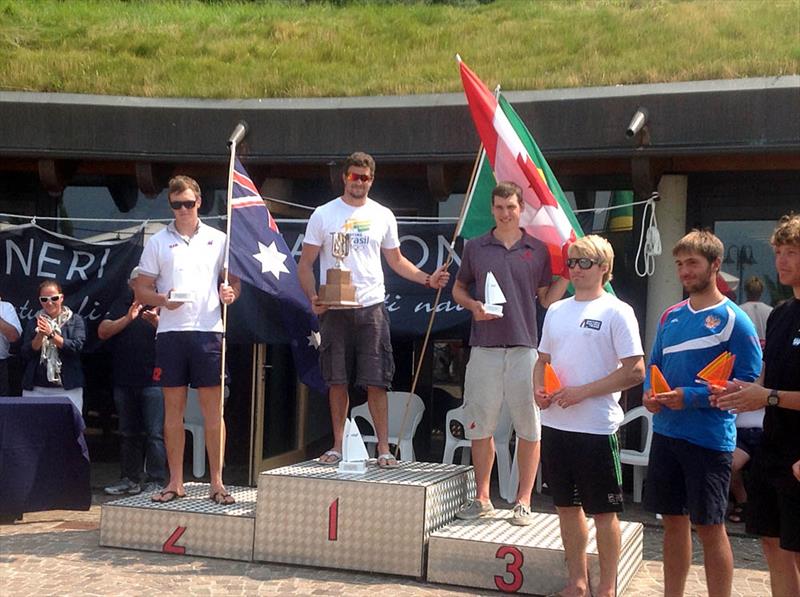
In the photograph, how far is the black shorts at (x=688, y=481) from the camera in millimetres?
4500

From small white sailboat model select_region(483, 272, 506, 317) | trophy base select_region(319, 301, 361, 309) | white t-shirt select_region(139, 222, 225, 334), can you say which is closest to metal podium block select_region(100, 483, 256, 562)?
white t-shirt select_region(139, 222, 225, 334)

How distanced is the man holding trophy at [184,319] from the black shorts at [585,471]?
2427 mm

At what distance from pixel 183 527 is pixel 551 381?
2.63m

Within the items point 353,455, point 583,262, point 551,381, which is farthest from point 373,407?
point 583,262

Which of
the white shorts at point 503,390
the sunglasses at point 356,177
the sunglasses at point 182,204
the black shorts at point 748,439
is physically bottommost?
the black shorts at point 748,439

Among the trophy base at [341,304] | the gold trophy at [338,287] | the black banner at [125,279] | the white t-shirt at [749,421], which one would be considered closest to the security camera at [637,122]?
the black banner at [125,279]

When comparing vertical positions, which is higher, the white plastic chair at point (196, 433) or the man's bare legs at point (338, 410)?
the man's bare legs at point (338, 410)

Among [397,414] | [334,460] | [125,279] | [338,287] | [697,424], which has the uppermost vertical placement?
[125,279]

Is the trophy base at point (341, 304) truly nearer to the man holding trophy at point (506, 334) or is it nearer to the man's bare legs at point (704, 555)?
the man holding trophy at point (506, 334)

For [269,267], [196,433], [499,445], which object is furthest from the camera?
[196,433]

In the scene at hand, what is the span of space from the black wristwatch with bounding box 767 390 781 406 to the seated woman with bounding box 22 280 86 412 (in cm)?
591

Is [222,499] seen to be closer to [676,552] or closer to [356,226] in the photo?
[356,226]

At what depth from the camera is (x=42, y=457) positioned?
7258mm

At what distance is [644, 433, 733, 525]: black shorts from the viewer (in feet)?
14.8
